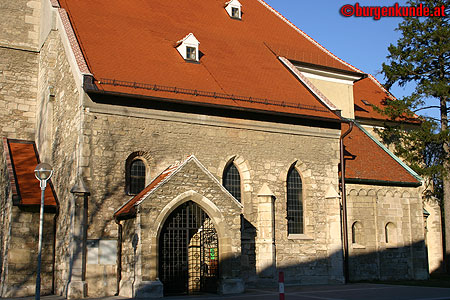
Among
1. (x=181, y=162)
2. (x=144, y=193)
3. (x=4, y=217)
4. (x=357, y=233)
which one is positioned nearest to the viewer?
(x=144, y=193)

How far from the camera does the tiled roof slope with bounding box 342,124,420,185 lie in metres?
22.2

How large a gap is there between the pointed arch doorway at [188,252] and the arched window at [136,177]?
206 centimetres

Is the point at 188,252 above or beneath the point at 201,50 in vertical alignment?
beneath

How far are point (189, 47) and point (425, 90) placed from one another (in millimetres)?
13237

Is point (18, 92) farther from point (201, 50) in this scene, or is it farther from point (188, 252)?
point (188, 252)

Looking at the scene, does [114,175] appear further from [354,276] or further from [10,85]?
[354,276]

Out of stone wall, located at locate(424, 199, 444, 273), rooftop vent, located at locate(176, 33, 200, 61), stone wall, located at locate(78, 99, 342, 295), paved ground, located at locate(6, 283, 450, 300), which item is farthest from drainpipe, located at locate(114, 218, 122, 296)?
stone wall, located at locate(424, 199, 444, 273)

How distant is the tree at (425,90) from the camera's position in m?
26.7

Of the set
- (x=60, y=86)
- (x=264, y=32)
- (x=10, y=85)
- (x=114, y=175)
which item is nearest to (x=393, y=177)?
(x=264, y=32)

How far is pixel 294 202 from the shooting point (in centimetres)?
2030

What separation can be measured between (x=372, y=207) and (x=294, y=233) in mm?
4116

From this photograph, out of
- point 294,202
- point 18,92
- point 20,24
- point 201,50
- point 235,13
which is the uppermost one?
point 235,13

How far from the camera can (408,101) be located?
27.1 metres

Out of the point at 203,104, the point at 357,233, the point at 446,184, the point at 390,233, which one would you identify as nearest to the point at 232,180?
the point at 203,104
